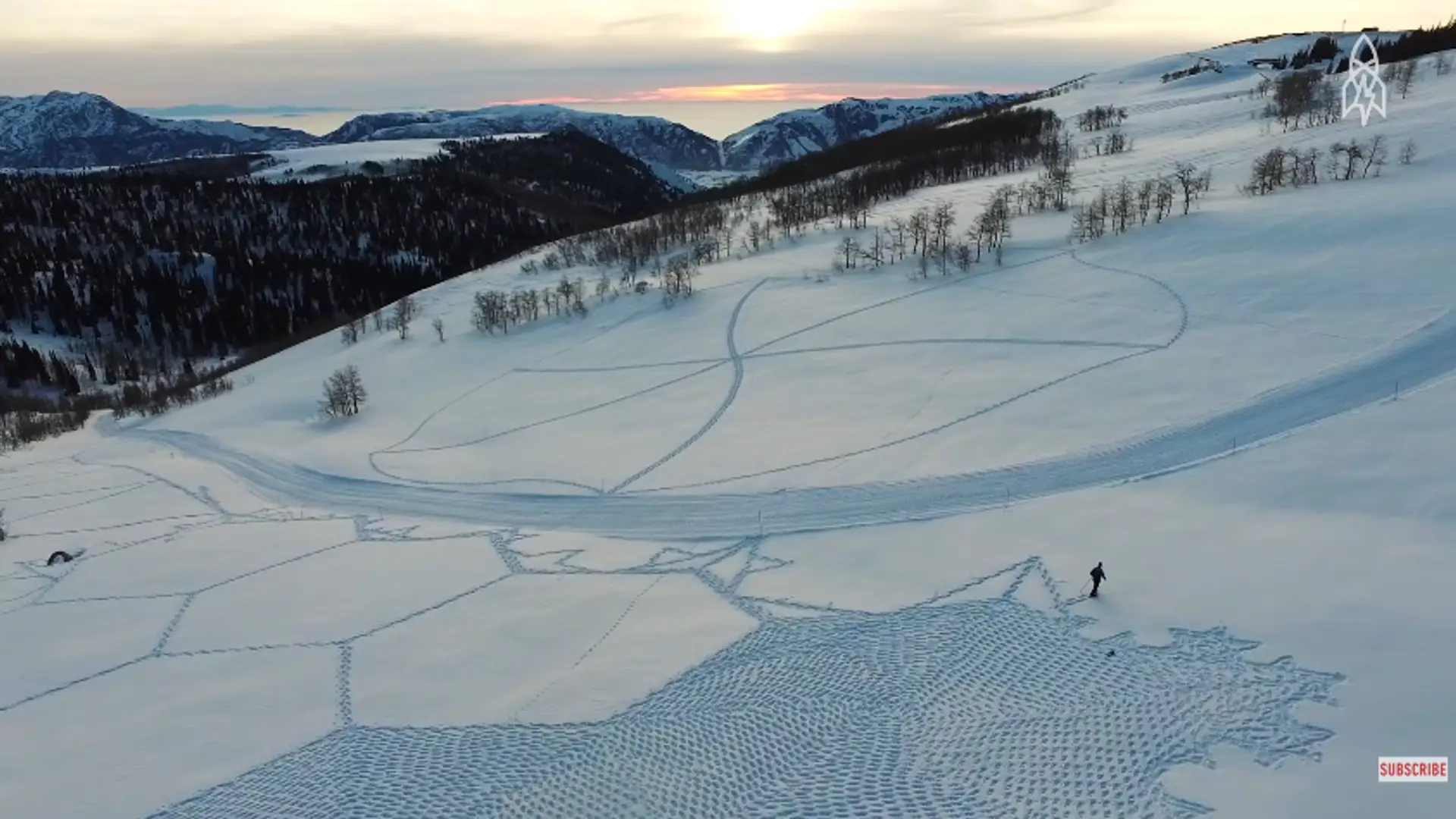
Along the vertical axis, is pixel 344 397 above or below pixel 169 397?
above

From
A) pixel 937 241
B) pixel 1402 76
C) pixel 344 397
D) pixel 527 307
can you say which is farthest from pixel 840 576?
pixel 1402 76

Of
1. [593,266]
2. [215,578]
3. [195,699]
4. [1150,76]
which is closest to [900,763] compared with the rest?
[195,699]

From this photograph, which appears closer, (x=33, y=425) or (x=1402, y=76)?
(x=33, y=425)

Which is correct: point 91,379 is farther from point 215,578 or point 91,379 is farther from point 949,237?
point 949,237

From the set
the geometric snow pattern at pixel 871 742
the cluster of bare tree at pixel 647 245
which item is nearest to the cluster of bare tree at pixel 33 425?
the cluster of bare tree at pixel 647 245

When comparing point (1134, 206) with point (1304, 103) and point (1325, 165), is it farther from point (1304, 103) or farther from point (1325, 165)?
point (1304, 103)

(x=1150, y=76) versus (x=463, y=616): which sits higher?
(x=1150, y=76)

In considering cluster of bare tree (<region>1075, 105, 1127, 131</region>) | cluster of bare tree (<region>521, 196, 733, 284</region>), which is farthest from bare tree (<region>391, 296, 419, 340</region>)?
cluster of bare tree (<region>1075, 105, 1127, 131</region>)
